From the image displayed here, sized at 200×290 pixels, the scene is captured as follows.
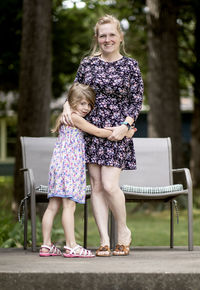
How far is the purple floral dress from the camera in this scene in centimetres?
499

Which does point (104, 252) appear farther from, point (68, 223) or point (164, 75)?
point (164, 75)

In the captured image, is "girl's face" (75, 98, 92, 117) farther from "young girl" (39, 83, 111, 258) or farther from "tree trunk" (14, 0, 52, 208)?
"tree trunk" (14, 0, 52, 208)

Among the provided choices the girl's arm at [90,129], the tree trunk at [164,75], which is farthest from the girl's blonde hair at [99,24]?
the tree trunk at [164,75]

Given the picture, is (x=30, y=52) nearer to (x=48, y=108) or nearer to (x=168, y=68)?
(x=48, y=108)

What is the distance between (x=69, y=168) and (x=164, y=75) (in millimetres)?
8369

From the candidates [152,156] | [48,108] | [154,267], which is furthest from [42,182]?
[48,108]

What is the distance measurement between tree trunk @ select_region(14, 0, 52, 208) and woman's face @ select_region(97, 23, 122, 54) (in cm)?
443

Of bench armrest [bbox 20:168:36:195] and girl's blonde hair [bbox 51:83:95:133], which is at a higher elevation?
girl's blonde hair [bbox 51:83:95:133]

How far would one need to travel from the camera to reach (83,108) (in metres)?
5.00

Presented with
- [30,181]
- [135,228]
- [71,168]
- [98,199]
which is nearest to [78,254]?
[98,199]

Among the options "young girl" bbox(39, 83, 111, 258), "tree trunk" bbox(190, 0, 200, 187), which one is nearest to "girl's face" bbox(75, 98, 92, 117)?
"young girl" bbox(39, 83, 111, 258)

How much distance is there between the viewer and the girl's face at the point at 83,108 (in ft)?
16.4

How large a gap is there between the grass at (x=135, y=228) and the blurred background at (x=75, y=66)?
1cm

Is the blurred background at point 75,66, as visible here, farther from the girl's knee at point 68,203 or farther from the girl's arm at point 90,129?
the girl's knee at point 68,203
